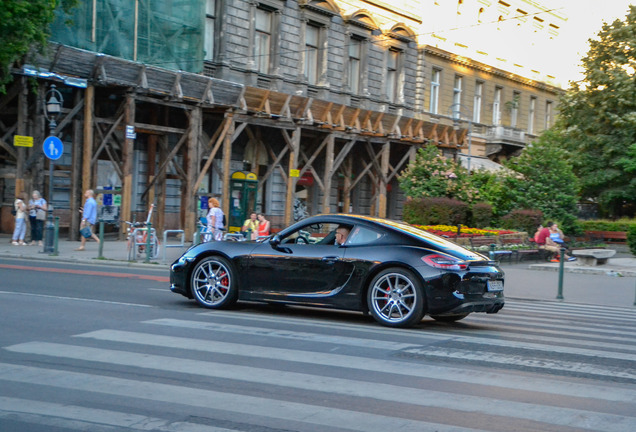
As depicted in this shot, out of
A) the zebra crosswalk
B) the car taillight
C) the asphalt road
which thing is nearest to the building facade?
the asphalt road

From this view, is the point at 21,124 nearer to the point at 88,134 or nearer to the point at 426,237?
the point at 88,134

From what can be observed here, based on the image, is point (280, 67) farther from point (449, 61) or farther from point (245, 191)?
point (449, 61)

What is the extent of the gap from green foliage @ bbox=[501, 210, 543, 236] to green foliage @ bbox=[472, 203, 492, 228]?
0.90 meters

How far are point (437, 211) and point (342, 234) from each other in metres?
21.4

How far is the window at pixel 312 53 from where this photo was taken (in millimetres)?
39000

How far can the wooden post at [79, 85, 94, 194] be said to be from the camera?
26.5 metres

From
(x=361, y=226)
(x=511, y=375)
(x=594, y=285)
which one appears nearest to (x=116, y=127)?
(x=594, y=285)

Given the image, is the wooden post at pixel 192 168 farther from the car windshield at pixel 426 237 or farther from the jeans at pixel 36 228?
the car windshield at pixel 426 237

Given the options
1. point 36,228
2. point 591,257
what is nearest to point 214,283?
point 36,228

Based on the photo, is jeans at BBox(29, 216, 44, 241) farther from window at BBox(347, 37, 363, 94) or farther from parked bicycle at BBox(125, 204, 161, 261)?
window at BBox(347, 37, 363, 94)

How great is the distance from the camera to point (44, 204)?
2509 cm

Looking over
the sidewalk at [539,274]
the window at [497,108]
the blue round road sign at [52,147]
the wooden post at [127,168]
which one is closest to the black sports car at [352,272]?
the sidewalk at [539,274]

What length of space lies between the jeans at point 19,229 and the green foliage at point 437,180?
1472cm

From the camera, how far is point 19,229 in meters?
24.7
